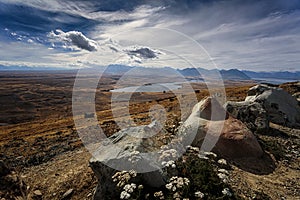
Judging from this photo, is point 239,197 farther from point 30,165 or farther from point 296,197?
point 30,165

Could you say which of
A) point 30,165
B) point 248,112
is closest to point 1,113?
point 30,165

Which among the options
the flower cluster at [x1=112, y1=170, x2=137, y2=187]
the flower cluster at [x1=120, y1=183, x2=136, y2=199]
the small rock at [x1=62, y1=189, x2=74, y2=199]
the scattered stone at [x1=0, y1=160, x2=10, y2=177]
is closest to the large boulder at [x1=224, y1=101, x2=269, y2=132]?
the flower cluster at [x1=112, y1=170, x2=137, y2=187]

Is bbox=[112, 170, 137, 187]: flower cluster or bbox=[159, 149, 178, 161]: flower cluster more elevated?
bbox=[159, 149, 178, 161]: flower cluster

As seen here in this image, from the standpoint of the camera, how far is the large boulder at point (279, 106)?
53.8ft

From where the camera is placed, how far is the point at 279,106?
56.0 ft

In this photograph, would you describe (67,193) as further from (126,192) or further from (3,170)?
(126,192)

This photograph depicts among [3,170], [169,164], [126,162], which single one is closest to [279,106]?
[169,164]

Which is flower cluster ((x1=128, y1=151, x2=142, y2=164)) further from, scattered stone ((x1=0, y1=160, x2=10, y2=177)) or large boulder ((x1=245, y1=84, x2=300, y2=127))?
large boulder ((x1=245, y1=84, x2=300, y2=127))

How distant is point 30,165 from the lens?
13820mm

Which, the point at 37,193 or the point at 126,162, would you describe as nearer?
the point at 126,162

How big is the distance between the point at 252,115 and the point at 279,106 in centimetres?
412

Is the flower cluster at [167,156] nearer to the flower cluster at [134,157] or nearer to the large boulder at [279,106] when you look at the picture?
the flower cluster at [134,157]

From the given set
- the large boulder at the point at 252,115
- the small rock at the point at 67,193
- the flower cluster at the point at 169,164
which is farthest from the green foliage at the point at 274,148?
the small rock at the point at 67,193

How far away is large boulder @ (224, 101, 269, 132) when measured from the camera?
557 inches
